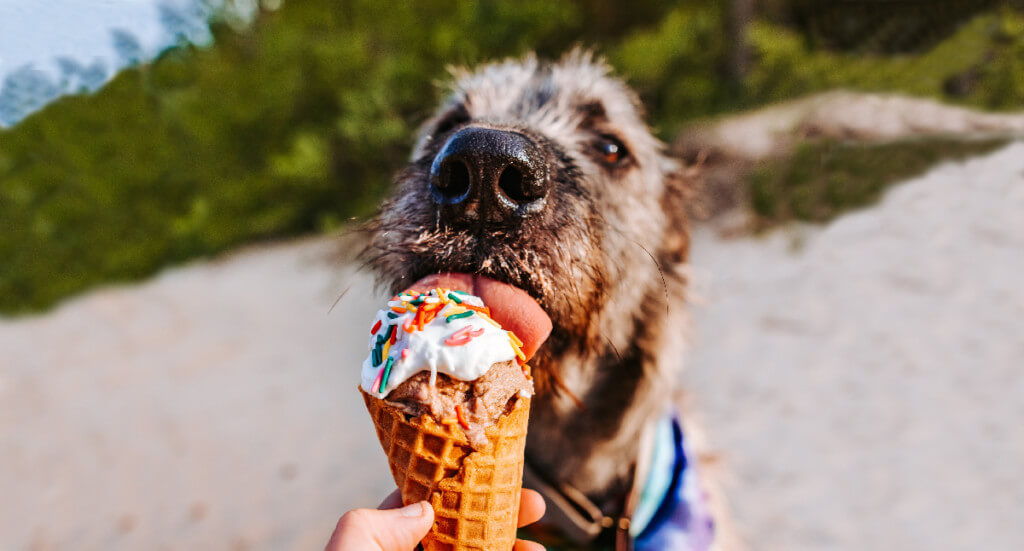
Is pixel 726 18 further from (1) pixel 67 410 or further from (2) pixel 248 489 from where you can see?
(1) pixel 67 410

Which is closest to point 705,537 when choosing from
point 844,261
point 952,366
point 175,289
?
point 952,366

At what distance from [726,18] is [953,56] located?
3.96 m

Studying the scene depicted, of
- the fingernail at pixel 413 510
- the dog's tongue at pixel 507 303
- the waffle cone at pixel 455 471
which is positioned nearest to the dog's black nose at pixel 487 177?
the dog's tongue at pixel 507 303

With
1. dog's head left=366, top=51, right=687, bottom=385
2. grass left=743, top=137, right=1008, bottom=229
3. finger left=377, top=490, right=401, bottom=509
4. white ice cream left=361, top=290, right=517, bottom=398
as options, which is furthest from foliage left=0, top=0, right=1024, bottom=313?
white ice cream left=361, top=290, right=517, bottom=398

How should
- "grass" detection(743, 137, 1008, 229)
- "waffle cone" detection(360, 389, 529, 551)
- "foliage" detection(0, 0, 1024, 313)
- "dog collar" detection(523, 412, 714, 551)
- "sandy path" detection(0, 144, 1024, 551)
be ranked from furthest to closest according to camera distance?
"foliage" detection(0, 0, 1024, 313), "grass" detection(743, 137, 1008, 229), "sandy path" detection(0, 144, 1024, 551), "dog collar" detection(523, 412, 714, 551), "waffle cone" detection(360, 389, 529, 551)

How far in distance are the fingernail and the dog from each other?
0.68 metres

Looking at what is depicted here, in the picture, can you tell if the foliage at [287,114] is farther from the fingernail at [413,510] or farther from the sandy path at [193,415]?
the fingernail at [413,510]

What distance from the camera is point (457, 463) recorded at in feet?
5.38

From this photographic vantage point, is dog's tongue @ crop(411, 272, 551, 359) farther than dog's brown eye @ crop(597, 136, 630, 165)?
No

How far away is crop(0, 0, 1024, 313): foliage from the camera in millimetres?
9906

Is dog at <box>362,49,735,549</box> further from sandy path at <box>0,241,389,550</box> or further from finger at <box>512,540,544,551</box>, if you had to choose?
sandy path at <box>0,241,389,550</box>

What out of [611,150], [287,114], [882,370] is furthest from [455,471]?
[287,114]

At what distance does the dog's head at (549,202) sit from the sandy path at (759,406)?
1724mm

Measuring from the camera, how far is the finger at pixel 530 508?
206 cm
